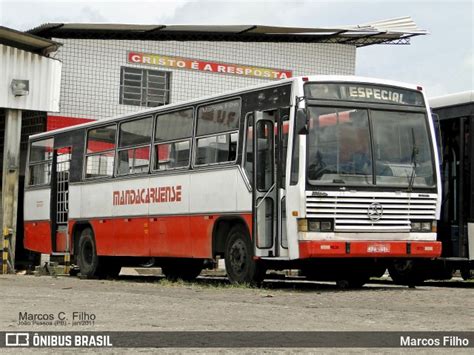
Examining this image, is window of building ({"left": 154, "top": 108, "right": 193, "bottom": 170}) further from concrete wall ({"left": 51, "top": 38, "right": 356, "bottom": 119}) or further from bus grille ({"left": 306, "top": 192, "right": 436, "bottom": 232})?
concrete wall ({"left": 51, "top": 38, "right": 356, "bottom": 119})

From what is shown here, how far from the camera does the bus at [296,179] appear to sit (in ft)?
46.4

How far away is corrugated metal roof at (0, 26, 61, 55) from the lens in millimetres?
24531

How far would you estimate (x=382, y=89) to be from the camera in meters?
15.1

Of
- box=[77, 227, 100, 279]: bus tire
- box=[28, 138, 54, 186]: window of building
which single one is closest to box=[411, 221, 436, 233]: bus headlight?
box=[77, 227, 100, 279]: bus tire

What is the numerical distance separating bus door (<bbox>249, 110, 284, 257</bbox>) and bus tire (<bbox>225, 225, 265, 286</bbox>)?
335mm

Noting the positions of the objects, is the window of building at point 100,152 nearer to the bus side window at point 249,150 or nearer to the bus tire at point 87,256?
the bus tire at point 87,256

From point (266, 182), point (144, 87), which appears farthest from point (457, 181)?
point (144, 87)

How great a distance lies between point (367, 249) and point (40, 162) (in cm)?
1113

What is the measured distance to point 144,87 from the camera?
34562 millimetres

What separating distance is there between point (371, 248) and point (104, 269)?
7.93m

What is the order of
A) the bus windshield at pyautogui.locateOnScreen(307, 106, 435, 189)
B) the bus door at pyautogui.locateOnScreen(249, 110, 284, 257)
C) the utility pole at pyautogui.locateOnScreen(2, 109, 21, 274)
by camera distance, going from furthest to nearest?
the utility pole at pyautogui.locateOnScreen(2, 109, 21, 274), the bus door at pyautogui.locateOnScreen(249, 110, 284, 257), the bus windshield at pyautogui.locateOnScreen(307, 106, 435, 189)

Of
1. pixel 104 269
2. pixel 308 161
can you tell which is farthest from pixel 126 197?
pixel 308 161

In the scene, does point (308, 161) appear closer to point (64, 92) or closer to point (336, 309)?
point (336, 309)

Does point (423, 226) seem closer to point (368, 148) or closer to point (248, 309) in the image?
point (368, 148)
